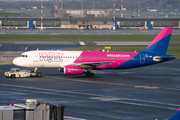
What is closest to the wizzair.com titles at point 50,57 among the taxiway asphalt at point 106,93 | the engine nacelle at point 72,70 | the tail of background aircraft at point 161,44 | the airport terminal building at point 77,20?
the engine nacelle at point 72,70

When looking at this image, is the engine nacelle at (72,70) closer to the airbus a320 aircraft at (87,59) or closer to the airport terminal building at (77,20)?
the airbus a320 aircraft at (87,59)

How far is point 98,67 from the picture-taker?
179 feet

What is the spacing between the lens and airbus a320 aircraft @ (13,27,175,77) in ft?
176

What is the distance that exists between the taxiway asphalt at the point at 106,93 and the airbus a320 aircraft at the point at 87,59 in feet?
6.74

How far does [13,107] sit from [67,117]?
43.7 feet

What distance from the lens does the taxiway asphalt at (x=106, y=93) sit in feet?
103

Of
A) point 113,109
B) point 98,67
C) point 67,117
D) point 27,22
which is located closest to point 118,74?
point 98,67

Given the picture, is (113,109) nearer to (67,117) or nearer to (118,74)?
(67,117)

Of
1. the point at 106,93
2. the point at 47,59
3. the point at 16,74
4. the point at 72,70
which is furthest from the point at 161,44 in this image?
the point at 16,74

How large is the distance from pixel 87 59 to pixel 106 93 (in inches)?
558

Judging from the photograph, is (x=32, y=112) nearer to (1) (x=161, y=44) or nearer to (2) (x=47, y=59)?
(2) (x=47, y=59)

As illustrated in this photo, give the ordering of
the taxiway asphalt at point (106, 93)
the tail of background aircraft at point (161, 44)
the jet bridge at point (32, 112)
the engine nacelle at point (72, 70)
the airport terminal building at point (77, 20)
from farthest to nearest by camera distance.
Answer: the airport terminal building at point (77, 20) → the tail of background aircraft at point (161, 44) → the engine nacelle at point (72, 70) → the taxiway asphalt at point (106, 93) → the jet bridge at point (32, 112)

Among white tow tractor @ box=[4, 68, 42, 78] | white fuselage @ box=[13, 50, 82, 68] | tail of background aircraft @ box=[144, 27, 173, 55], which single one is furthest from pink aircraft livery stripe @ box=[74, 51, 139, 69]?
white tow tractor @ box=[4, 68, 42, 78]

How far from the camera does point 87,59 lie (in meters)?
54.7
